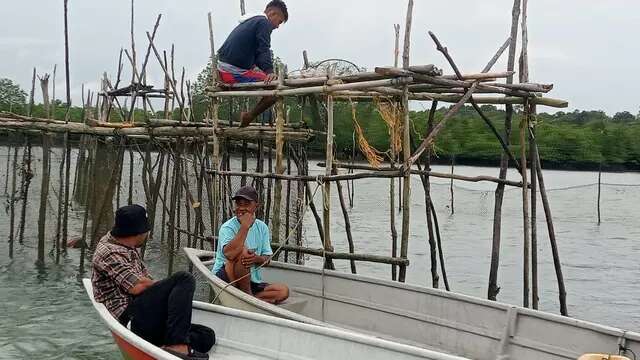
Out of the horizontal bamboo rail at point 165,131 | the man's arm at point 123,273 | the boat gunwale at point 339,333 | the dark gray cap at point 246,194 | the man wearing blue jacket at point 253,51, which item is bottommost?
the boat gunwale at point 339,333

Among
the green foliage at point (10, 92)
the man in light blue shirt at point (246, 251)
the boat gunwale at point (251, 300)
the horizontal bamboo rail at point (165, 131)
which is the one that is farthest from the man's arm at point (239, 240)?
the green foliage at point (10, 92)

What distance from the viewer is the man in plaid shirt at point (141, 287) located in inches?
174

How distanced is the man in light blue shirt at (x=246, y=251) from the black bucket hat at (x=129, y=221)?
128 cm

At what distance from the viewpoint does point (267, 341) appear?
504 cm

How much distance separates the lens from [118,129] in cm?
928

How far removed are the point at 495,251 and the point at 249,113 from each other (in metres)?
2.83

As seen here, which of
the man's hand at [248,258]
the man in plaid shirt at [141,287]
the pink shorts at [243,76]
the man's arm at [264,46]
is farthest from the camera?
the pink shorts at [243,76]

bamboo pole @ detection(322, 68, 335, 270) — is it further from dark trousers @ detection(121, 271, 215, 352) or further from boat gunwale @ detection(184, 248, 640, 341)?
dark trousers @ detection(121, 271, 215, 352)

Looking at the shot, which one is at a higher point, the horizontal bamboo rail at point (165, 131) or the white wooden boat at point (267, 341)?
the horizontal bamboo rail at point (165, 131)

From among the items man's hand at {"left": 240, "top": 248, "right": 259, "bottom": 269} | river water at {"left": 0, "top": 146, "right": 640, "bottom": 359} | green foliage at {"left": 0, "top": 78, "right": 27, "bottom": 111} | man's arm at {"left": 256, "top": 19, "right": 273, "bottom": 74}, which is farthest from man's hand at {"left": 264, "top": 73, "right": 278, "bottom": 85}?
green foliage at {"left": 0, "top": 78, "right": 27, "bottom": 111}

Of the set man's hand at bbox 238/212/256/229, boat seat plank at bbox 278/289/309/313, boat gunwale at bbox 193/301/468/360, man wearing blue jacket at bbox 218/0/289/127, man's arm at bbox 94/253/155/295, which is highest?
man wearing blue jacket at bbox 218/0/289/127

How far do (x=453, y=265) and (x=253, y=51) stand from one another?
7942 millimetres

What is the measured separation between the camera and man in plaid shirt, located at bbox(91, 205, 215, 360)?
4.41 m

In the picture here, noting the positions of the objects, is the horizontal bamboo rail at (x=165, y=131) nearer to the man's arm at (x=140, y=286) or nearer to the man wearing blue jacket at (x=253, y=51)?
the man wearing blue jacket at (x=253, y=51)
